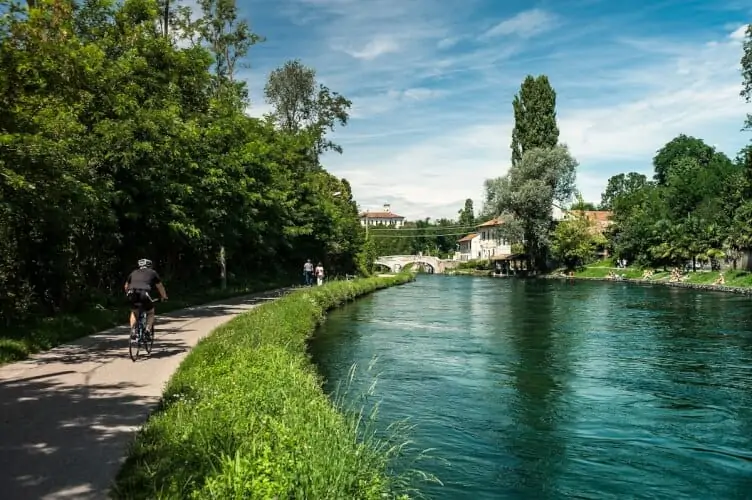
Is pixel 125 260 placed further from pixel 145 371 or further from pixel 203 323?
pixel 145 371

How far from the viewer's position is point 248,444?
658 centimetres

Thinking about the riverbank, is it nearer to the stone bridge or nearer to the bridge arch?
the stone bridge

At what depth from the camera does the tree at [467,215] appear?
161500mm

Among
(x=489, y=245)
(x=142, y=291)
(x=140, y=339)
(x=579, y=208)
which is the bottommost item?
(x=140, y=339)

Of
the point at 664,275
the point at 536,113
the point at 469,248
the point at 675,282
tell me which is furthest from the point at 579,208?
the point at 469,248

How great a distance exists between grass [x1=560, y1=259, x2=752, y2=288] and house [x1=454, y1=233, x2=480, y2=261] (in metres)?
47.7

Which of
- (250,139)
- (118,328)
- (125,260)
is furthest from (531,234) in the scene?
(118,328)

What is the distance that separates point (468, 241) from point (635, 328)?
111 m

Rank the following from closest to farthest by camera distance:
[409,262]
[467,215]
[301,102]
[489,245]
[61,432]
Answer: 1. [61,432]
2. [301,102]
3. [489,245]
4. [409,262]
5. [467,215]

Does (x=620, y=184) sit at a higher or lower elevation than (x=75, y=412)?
higher

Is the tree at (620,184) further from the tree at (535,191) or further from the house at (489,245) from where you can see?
the tree at (535,191)

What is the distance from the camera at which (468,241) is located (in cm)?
13575

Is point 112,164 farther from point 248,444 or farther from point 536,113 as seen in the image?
point 536,113

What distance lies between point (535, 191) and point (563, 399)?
6016 centimetres
